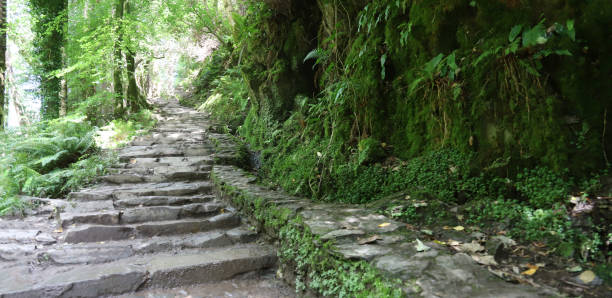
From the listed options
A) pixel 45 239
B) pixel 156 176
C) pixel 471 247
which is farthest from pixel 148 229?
pixel 471 247

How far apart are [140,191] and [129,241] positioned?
1.37 m

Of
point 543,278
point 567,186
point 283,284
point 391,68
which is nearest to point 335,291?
point 283,284

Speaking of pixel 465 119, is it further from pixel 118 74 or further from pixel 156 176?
pixel 118 74

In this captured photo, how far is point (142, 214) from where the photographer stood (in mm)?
4523

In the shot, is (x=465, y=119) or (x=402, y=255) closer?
(x=402, y=255)

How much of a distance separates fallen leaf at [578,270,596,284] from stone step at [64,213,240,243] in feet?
12.3

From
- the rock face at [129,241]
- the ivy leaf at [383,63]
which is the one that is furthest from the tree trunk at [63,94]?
the ivy leaf at [383,63]

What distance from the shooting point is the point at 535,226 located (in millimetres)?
2514

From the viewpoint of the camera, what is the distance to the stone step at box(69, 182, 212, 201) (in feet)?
16.6

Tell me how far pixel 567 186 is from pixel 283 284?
8.80ft

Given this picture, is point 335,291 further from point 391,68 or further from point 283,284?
point 391,68

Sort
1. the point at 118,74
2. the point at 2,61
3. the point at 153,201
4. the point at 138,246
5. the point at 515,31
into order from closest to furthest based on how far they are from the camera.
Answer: the point at 515,31 → the point at 138,246 → the point at 153,201 → the point at 2,61 → the point at 118,74

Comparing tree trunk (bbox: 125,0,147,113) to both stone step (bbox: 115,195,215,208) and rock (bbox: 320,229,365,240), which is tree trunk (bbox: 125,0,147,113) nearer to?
stone step (bbox: 115,195,215,208)

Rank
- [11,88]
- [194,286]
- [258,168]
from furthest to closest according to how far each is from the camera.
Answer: [11,88], [258,168], [194,286]
